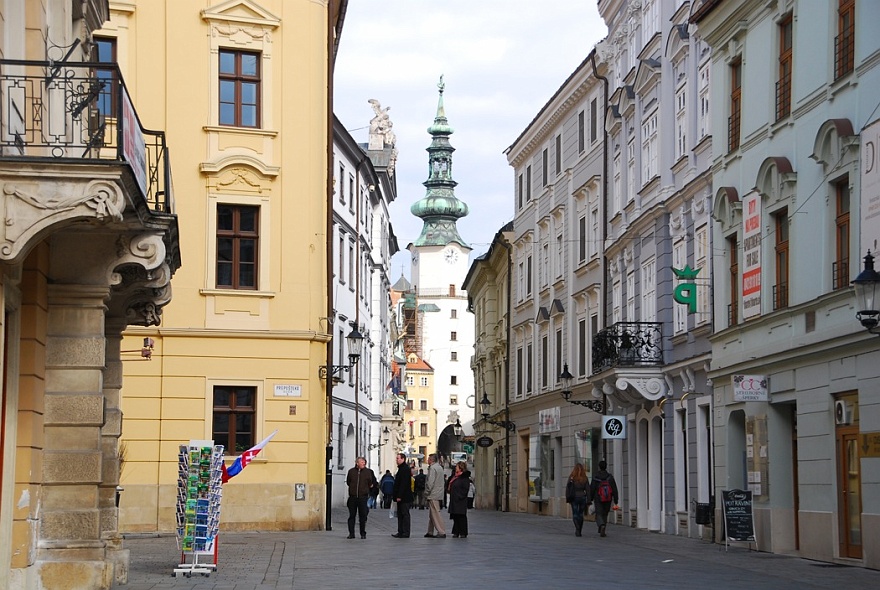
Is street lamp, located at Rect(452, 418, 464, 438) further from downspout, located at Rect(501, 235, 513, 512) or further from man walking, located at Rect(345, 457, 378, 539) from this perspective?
man walking, located at Rect(345, 457, 378, 539)

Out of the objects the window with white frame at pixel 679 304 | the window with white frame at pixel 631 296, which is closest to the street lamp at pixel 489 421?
the window with white frame at pixel 631 296

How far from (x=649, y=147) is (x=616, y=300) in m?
5.05

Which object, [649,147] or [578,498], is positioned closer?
[578,498]

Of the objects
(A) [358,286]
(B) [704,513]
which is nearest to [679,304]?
(B) [704,513]

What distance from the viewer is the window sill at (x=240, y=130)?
30484mm

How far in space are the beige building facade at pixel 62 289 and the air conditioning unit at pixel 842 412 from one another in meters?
10.5

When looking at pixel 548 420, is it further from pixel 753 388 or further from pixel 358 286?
pixel 753 388

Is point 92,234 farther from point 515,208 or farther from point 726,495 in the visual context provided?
point 515,208

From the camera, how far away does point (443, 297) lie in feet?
506

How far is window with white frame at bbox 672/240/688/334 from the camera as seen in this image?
101 feet

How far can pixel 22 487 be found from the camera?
13875 mm

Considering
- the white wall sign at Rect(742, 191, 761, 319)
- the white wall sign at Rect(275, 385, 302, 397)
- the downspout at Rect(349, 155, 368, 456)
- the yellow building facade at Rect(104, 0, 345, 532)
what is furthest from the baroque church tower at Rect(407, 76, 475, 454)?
the white wall sign at Rect(742, 191, 761, 319)

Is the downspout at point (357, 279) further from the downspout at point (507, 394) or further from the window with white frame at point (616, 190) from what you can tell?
the window with white frame at point (616, 190)

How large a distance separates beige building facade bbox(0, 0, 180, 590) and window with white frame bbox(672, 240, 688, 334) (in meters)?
17.1
